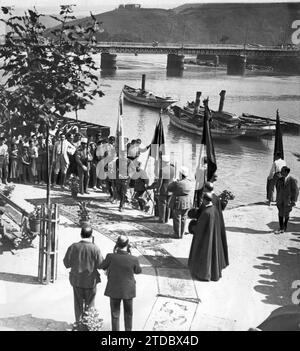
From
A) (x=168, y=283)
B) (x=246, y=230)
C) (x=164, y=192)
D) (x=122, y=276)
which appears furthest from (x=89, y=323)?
(x=246, y=230)

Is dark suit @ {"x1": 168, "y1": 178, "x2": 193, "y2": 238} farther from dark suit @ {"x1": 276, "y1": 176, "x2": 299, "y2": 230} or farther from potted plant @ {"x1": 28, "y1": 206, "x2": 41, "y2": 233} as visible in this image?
potted plant @ {"x1": 28, "y1": 206, "x2": 41, "y2": 233}

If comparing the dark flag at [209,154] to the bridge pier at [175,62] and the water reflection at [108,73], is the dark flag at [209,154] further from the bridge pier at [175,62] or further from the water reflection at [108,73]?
the bridge pier at [175,62]

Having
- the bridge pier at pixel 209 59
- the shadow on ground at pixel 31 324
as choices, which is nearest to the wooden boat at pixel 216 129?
the shadow on ground at pixel 31 324

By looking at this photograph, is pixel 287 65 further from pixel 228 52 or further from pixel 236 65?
pixel 228 52

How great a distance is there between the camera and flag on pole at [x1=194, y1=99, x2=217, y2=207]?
12.2 m

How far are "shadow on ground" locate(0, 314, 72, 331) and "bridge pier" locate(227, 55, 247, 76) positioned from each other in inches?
2213

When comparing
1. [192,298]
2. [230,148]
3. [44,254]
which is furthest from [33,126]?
[230,148]

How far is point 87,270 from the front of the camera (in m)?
7.42

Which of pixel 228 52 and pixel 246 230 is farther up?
pixel 228 52

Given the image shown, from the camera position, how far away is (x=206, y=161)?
13.1 meters

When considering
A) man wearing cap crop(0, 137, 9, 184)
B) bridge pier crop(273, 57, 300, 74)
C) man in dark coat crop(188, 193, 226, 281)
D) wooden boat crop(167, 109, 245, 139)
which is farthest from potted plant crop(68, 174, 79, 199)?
bridge pier crop(273, 57, 300, 74)

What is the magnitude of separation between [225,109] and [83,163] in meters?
35.4

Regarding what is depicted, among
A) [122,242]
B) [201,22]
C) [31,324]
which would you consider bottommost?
[31,324]

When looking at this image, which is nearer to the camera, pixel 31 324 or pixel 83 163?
pixel 31 324
